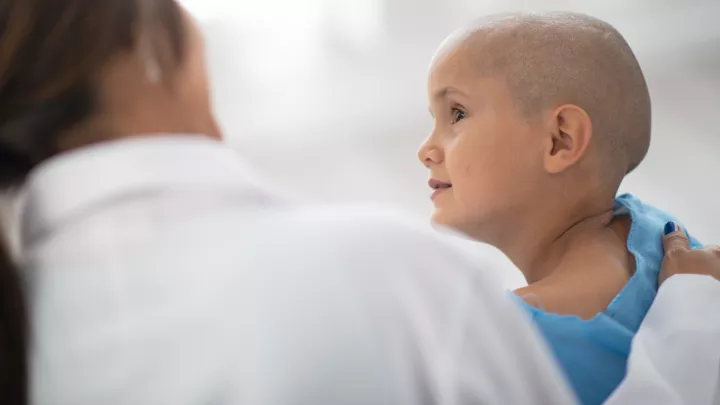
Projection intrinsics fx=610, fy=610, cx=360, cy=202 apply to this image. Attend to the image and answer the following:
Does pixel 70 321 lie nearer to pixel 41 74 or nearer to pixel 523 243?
pixel 41 74

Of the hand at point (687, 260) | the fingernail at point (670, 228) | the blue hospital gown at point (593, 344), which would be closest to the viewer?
the blue hospital gown at point (593, 344)

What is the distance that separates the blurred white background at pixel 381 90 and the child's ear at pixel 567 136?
1.60 feet

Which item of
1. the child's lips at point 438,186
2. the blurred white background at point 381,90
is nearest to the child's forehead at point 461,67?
the child's lips at point 438,186

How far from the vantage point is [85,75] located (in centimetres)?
42

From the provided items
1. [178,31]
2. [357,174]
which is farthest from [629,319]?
[357,174]

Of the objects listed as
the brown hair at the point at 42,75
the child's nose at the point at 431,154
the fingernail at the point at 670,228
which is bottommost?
the fingernail at the point at 670,228

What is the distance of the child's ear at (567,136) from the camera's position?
0.81 meters

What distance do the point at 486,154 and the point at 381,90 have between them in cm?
62

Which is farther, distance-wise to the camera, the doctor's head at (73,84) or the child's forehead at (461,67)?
the child's forehead at (461,67)

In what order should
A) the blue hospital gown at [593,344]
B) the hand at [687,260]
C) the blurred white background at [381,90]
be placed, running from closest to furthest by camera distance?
the blue hospital gown at [593,344], the hand at [687,260], the blurred white background at [381,90]

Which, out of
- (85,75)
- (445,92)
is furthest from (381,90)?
(85,75)

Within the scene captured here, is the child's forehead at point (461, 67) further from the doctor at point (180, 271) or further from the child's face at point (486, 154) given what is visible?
the doctor at point (180, 271)

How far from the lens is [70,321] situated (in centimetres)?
40

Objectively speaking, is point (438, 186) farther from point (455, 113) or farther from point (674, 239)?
point (674, 239)
